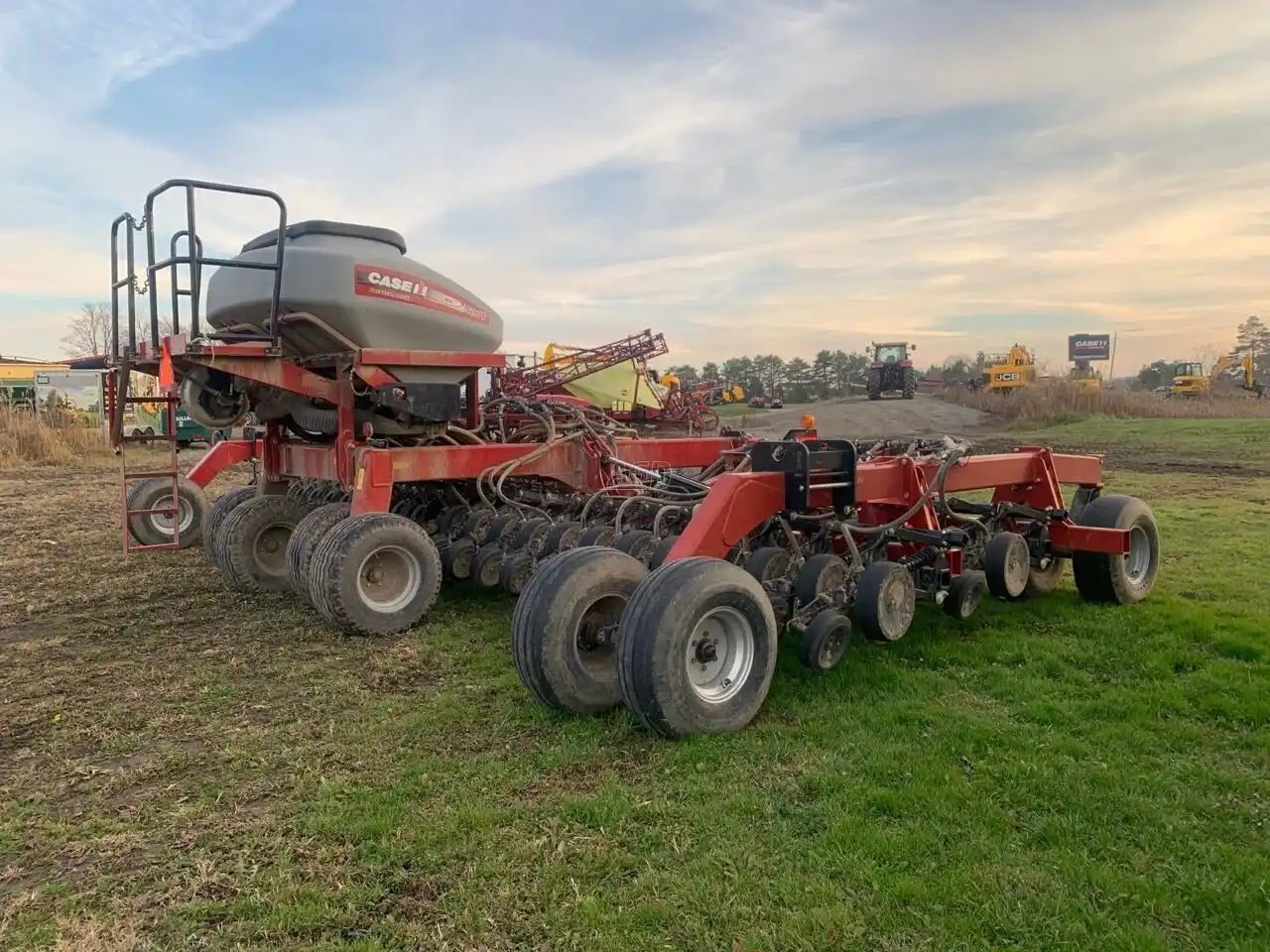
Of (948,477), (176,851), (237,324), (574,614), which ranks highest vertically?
(237,324)

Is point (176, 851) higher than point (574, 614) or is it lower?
lower

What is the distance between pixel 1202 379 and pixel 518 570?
4734 cm

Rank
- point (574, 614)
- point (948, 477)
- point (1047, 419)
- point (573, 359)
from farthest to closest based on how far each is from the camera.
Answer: point (1047, 419) → point (573, 359) → point (948, 477) → point (574, 614)

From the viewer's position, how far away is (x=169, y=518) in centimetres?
933

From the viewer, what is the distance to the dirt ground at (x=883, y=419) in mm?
27312

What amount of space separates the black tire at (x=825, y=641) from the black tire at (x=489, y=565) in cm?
266

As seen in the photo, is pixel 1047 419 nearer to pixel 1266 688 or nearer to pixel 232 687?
pixel 1266 688

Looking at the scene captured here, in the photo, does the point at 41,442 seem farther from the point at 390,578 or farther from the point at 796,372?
the point at 796,372

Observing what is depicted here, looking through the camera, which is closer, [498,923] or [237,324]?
[498,923]

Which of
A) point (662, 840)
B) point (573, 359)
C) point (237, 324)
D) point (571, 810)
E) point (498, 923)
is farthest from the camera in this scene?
point (573, 359)

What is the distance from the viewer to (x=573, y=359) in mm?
15250

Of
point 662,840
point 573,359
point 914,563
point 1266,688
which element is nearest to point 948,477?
point 914,563

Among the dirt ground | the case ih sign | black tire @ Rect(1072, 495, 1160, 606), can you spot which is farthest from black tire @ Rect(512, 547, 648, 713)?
the case ih sign

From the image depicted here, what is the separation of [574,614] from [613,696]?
0.44m
